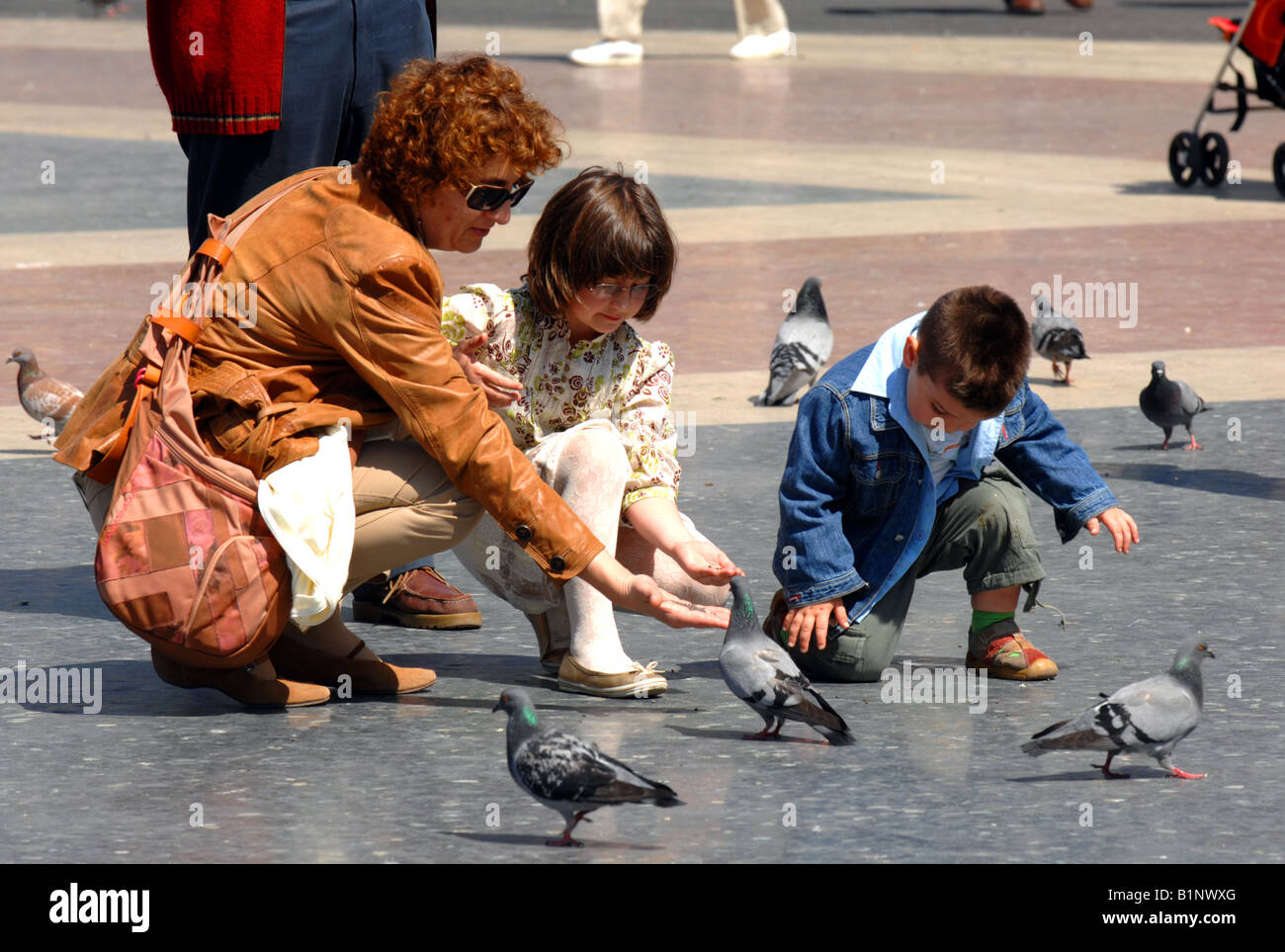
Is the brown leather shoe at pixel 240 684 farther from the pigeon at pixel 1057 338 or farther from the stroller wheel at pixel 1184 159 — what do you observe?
the stroller wheel at pixel 1184 159

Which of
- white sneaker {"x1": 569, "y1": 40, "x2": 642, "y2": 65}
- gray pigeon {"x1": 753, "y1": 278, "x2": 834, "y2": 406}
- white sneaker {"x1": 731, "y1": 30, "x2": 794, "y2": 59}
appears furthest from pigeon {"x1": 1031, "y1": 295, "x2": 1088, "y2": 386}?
white sneaker {"x1": 731, "y1": 30, "x2": 794, "y2": 59}

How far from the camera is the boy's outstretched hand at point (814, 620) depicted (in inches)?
159

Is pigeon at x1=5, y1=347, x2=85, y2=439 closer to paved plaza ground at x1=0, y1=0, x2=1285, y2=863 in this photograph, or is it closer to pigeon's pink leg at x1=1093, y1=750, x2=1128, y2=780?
paved plaza ground at x1=0, y1=0, x2=1285, y2=863

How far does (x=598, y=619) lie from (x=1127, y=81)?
13278 mm

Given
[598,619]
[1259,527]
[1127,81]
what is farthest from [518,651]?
[1127,81]

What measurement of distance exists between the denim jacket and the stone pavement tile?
11.4 inches

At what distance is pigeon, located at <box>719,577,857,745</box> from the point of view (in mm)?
3609

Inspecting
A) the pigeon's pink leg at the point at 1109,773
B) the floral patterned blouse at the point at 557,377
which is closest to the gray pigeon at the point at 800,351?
the floral patterned blouse at the point at 557,377

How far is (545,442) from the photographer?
4.09 meters

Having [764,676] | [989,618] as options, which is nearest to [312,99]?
[764,676]

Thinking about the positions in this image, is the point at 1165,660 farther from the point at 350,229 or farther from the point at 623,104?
the point at 623,104

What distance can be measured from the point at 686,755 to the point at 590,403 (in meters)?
0.90

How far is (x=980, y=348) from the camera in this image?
12.2 ft

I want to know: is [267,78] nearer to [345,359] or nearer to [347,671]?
[345,359]
